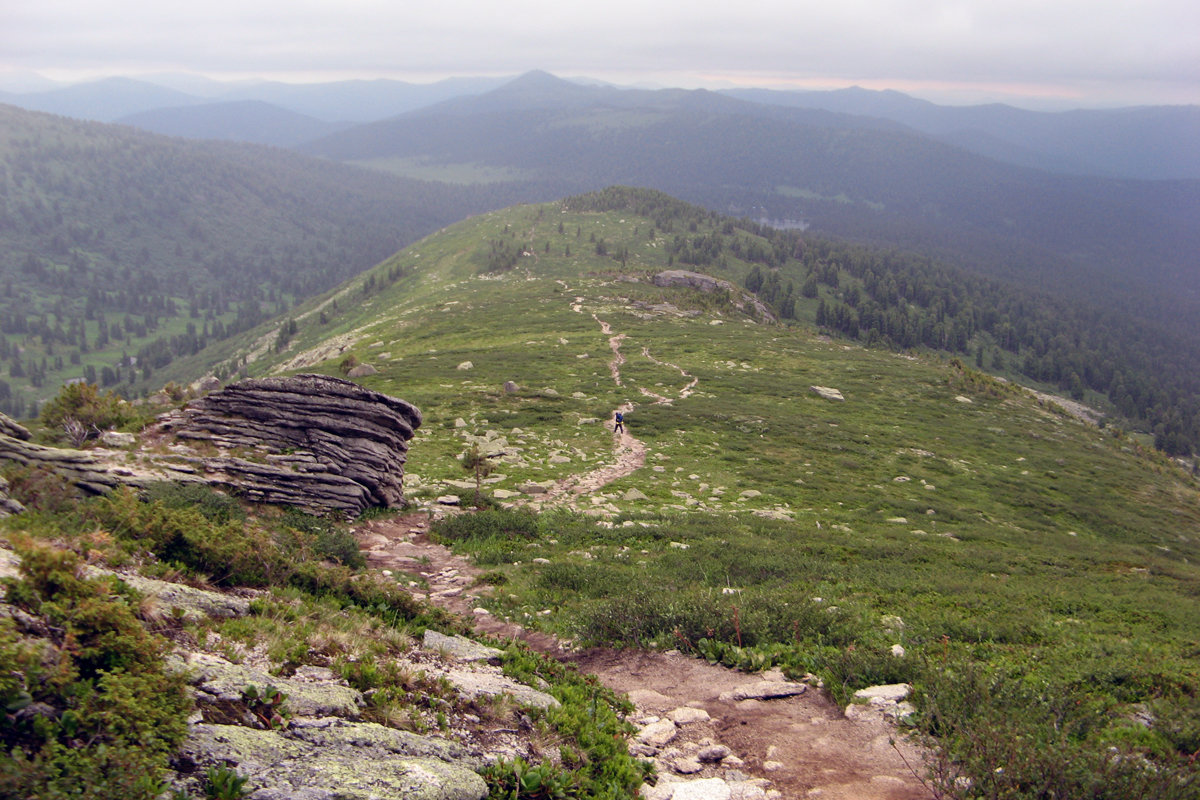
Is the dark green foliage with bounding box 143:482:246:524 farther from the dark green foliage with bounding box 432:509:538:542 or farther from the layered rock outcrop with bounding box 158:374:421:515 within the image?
the dark green foliage with bounding box 432:509:538:542

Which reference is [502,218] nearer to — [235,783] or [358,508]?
[358,508]

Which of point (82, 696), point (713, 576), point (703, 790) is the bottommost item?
point (713, 576)

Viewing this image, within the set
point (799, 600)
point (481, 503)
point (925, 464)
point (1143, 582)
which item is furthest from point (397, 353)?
point (1143, 582)

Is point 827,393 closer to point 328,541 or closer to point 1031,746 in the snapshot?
point 328,541

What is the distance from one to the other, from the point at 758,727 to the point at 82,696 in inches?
356

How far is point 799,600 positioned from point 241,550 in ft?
41.8

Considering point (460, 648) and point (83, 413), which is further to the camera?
point (83, 413)

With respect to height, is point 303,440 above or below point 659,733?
above

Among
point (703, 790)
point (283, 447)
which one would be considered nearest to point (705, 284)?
point (283, 447)

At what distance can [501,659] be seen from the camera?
11.0m

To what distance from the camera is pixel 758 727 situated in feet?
31.8

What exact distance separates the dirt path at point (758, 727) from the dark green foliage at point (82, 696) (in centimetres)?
631

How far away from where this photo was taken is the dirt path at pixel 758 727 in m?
8.30

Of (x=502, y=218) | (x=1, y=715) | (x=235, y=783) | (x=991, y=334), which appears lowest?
(x=991, y=334)
